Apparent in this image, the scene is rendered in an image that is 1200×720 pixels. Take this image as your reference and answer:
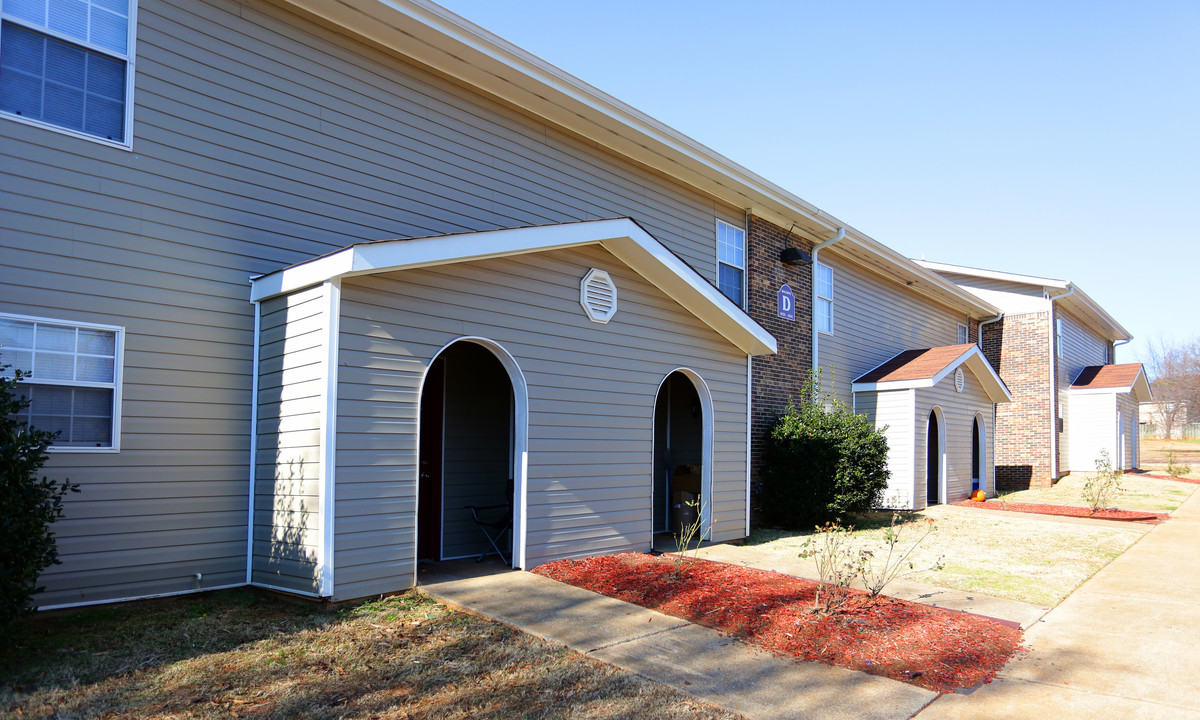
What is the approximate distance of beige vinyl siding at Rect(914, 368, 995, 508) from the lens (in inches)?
617

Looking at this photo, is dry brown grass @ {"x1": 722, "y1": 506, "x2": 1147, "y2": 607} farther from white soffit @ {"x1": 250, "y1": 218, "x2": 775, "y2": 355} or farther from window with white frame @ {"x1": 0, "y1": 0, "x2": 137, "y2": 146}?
window with white frame @ {"x1": 0, "y1": 0, "x2": 137, "y2": 146}

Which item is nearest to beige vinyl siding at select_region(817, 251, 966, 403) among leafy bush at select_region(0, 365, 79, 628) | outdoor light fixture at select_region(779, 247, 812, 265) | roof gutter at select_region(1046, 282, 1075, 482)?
outdoor light fixture at select_region(779, 247, 812, 265)

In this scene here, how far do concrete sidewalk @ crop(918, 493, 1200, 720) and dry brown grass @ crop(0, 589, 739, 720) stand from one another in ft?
6.33

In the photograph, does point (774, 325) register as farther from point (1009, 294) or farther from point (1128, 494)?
point (1009, 294)

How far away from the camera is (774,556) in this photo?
9.50 meters

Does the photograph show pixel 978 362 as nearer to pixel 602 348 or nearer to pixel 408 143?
pixel 602 348

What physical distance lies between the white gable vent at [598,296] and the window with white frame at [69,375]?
431 cm

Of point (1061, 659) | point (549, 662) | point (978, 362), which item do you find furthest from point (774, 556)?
point (978, 362)

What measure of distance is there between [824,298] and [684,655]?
451 inches

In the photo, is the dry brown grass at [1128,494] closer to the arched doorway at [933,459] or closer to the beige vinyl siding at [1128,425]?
the arched doorway at [933,459]

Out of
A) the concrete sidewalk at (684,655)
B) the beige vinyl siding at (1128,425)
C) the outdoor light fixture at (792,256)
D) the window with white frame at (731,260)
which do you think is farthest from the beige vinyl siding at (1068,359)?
the concrete sidewalk at (684,655)

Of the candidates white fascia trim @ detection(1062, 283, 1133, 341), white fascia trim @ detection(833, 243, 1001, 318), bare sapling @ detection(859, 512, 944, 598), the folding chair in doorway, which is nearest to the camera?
bare sapling @ detection(859, 512, 944, 598)

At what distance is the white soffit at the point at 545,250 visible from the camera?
20.3 feet

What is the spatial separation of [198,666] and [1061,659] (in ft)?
19.4
